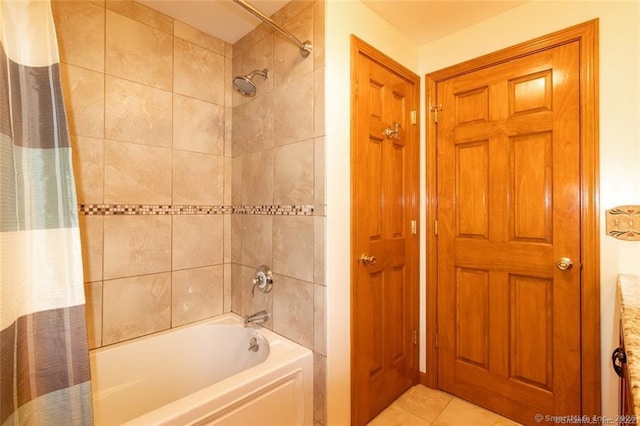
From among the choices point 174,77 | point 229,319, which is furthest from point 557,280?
point 174,77

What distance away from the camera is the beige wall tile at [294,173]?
152cm

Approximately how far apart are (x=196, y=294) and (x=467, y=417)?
180cm

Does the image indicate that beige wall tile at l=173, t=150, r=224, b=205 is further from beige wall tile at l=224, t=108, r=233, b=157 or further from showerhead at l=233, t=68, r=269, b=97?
showerhead at l=233, t=68, r=269, b=97

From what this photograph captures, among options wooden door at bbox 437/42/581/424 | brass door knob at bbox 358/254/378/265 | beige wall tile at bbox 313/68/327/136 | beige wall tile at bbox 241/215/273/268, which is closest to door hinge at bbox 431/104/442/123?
wooden door at bbox 437/42/581/424

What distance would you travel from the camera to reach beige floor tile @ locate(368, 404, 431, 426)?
1671 mm

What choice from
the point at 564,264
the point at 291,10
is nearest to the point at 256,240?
the point at 291,10

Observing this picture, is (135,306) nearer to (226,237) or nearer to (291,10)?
(226,237)

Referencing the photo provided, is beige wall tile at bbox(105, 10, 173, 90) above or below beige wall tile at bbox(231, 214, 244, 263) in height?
above

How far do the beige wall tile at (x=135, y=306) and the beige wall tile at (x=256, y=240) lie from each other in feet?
1.62

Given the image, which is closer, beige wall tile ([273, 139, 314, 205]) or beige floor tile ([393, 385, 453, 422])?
beige wall tile ([273, 139, 314, 205])

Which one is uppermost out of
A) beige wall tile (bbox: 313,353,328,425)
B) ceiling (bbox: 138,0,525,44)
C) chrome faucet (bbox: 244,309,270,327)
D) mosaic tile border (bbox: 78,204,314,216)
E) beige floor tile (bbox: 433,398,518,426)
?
ceiling (bbox: 138,0,525,44)

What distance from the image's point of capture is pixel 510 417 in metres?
1.69

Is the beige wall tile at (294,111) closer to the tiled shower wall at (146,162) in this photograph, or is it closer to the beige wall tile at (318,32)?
the beige wall tile at (318,32)

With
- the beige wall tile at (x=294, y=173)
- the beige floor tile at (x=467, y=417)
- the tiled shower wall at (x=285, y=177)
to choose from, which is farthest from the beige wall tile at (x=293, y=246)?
the beige floor tile at (x=467, y=417)
